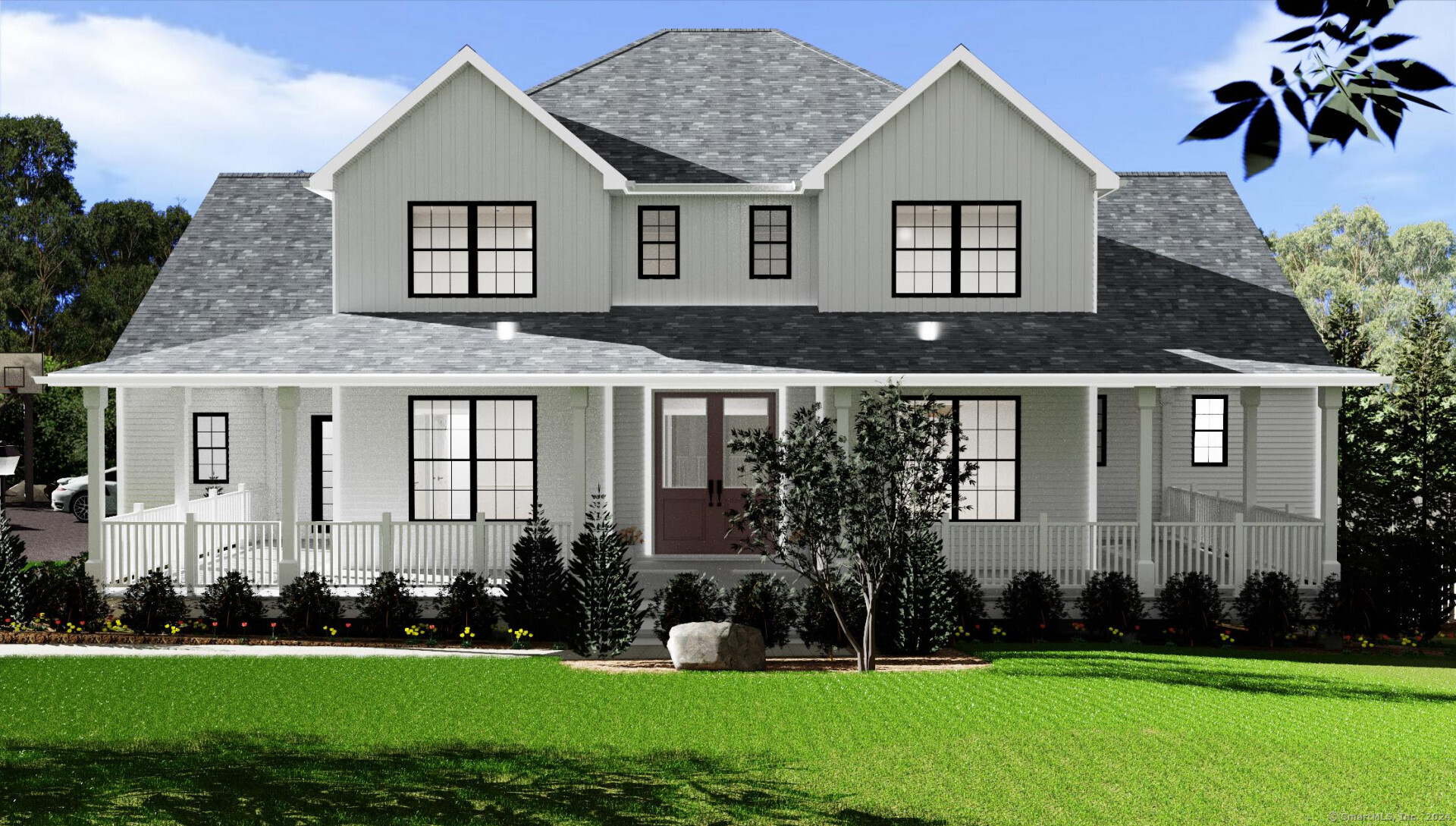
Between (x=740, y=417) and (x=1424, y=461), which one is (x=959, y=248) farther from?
(x=1424, y=461)

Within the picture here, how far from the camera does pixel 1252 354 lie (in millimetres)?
17672

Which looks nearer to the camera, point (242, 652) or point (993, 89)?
point (242, 652)

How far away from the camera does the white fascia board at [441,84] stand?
58.7ft

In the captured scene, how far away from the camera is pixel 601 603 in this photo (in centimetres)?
1400

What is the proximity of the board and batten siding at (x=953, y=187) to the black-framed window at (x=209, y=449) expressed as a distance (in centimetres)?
1086

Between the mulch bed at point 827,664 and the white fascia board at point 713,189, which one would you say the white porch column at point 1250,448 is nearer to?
the mulch bed at point 827,664

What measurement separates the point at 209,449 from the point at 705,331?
31.4ft

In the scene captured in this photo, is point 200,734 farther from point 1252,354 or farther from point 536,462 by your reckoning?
point 1252,354

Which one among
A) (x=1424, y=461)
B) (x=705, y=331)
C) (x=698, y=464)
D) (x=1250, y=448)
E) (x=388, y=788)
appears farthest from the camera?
(x=1424, y=461)

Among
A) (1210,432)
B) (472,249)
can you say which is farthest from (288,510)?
(1210,432)

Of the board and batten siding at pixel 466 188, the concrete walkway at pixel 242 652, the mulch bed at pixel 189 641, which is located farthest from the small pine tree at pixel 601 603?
the board and batten siding at pixel 466 188

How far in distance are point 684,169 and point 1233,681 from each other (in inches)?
433

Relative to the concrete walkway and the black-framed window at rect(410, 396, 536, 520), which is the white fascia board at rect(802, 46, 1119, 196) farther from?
the concrete walkway

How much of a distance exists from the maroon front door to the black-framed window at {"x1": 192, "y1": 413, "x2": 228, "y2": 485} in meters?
8.12
